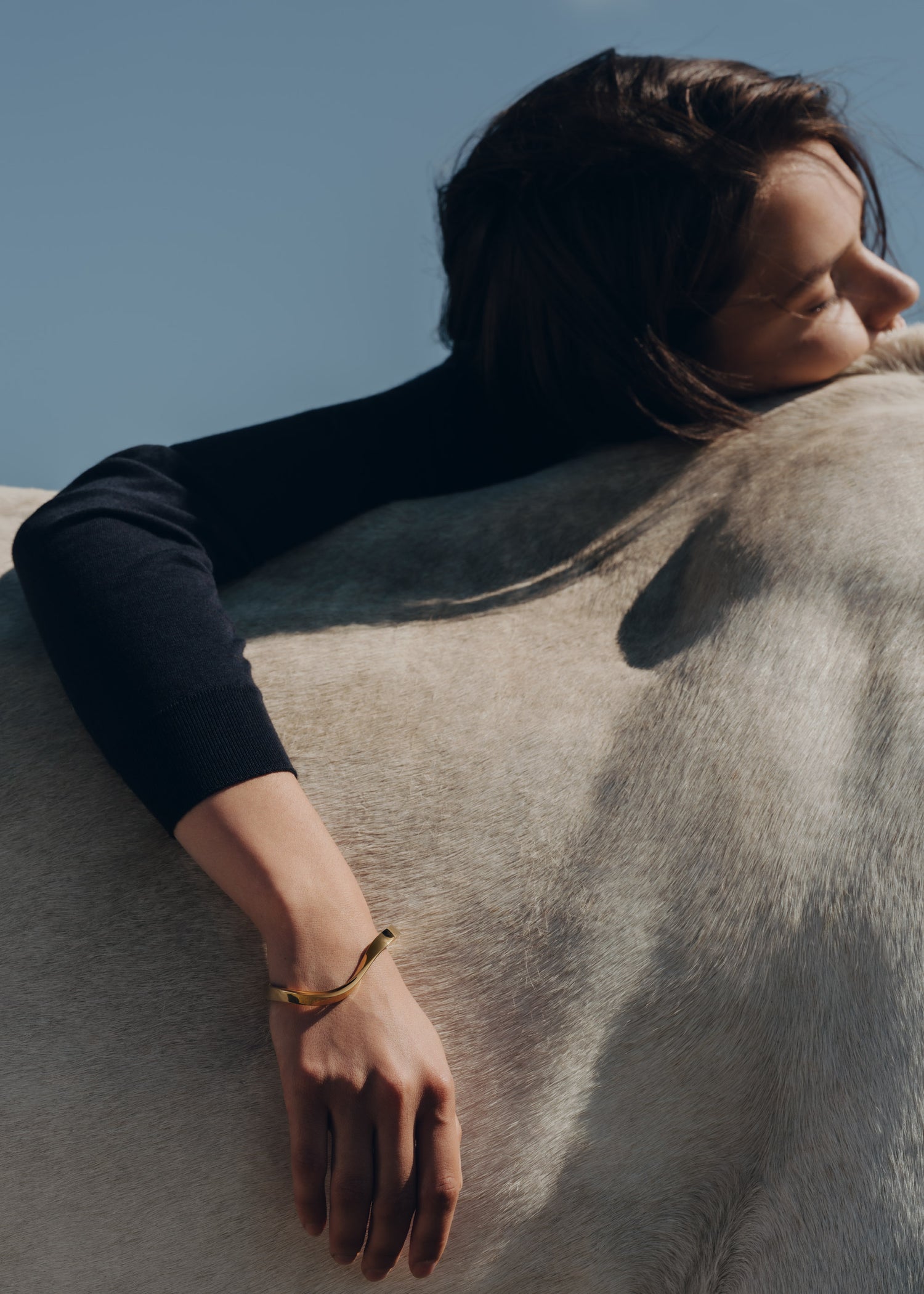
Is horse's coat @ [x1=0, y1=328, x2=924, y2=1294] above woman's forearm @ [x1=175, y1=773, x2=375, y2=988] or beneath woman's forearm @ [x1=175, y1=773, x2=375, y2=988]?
beneath

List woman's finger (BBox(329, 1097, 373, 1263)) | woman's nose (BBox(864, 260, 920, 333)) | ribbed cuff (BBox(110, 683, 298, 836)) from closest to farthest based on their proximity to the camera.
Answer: woman's finger (BBox(329, 1097, 373, 1263)) → ribbed cuff (BBox(110, 683, 298, 836)) → woman's nose (BBox(864, 260, 920, 333))

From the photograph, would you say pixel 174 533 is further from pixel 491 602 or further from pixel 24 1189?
pixel 24 1189

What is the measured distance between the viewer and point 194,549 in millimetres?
1131

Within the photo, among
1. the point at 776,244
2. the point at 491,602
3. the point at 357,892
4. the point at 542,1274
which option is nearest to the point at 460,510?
the point at 491,602

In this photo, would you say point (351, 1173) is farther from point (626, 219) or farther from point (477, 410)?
point (626, 219)

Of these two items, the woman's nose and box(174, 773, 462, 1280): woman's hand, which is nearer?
box(174, 773, 462, 1280): woman's hand

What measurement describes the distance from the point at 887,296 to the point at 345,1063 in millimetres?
1145

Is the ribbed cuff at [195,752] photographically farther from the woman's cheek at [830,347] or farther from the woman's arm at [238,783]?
the woman's cheek at [830,347]

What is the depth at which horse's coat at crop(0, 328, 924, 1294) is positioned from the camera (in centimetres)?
88

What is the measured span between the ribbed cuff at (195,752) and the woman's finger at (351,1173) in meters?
0.27

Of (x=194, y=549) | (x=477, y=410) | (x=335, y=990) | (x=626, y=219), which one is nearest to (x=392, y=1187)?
(x=335, y=990)

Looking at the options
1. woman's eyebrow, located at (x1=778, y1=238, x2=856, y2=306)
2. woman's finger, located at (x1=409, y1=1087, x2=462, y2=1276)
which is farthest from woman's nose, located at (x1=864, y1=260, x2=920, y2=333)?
woman's finger, located at (x1=409, y1=1087, x2=462, y2=1276)

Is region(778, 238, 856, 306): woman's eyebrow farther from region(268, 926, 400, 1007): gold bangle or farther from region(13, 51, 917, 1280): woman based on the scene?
region(268, 926, 400, 1007): gold bangle

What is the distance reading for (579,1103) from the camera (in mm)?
894
